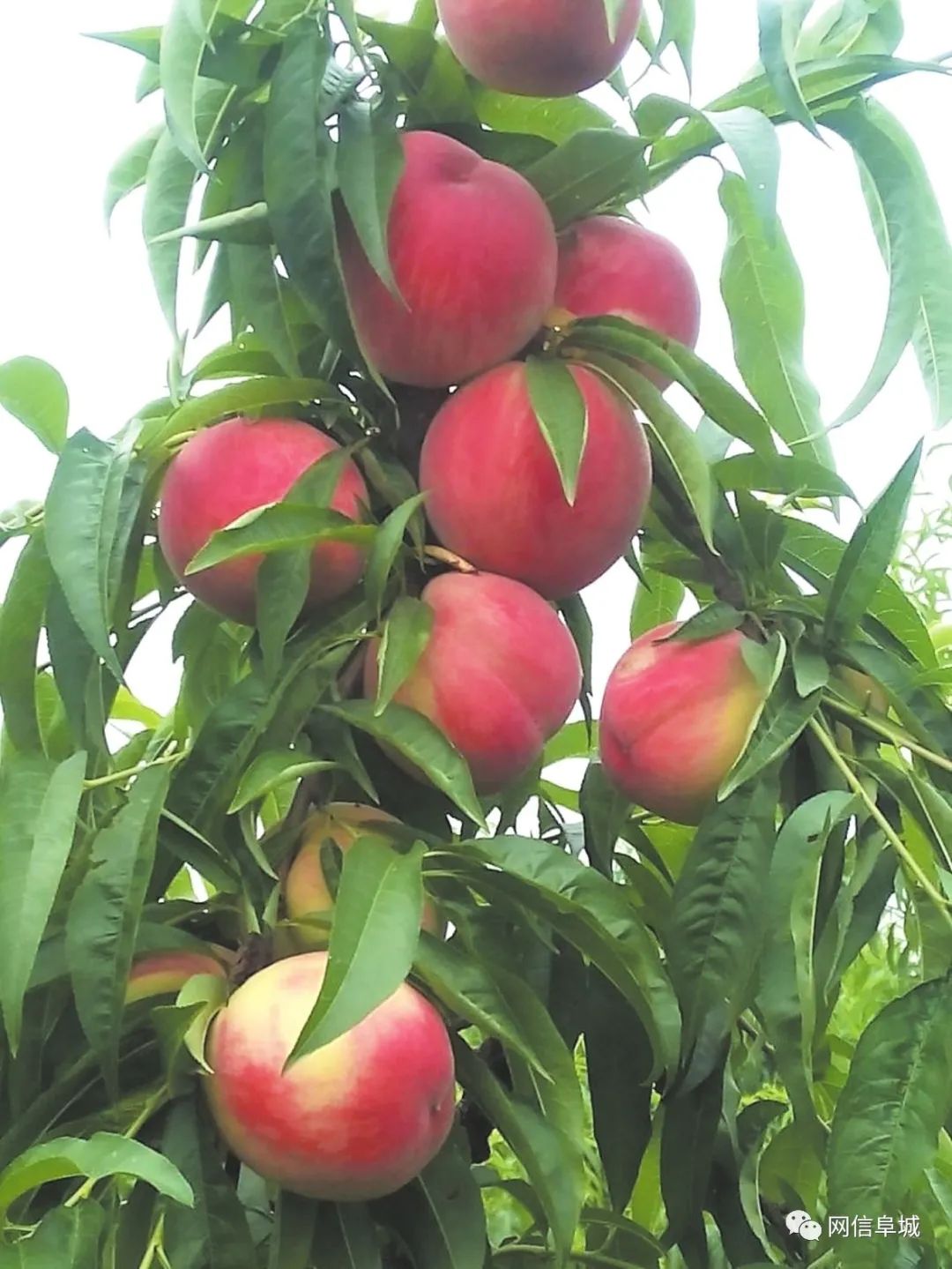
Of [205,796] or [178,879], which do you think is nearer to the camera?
[205,796]

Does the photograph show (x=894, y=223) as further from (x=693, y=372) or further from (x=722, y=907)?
(x=722, y=907)

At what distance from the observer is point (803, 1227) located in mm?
639

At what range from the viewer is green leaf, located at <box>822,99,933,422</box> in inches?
19.4

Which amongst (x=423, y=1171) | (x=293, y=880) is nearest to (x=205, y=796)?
(x=293, y=880)

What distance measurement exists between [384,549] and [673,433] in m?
0.11

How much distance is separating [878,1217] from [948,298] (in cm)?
31

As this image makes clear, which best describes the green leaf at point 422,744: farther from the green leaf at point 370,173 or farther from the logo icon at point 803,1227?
the logo icon at point 803,1227

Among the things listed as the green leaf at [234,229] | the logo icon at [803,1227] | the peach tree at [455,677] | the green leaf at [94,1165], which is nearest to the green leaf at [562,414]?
the peach tree at [455,677]

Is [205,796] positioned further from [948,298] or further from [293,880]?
[948,298]

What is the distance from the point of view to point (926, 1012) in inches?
17.8

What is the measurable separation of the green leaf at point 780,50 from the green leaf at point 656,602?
0.26m

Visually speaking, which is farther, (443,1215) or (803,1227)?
(803,1227)

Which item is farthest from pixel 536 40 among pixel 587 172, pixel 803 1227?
pixel 803 1227

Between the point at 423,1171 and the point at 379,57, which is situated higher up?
the point at 379,57
